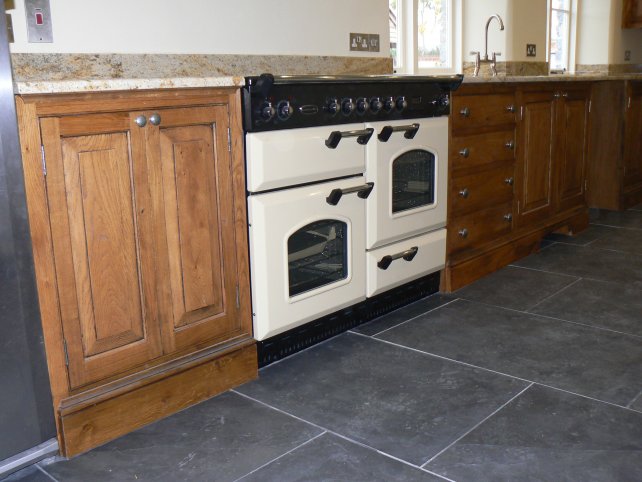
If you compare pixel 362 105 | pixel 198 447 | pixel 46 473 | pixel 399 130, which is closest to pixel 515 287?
pixel 399 130

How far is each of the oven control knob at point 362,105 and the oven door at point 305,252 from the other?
23 cm

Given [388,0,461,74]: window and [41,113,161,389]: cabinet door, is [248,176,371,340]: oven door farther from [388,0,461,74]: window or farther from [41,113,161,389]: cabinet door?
[388,0,461,74]: window

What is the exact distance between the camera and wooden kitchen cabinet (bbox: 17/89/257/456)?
1.51 m

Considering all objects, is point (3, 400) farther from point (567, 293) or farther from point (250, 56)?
point (567, 293)

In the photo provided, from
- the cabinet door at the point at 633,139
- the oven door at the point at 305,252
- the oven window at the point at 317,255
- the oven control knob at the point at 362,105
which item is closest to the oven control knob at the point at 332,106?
the oven control knob at the point at 362,105

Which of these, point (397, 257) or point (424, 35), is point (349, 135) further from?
point (424, 35)

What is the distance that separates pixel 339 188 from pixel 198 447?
3.08 ft

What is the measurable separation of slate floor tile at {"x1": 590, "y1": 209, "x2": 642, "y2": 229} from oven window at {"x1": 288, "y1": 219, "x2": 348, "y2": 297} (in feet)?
8.03

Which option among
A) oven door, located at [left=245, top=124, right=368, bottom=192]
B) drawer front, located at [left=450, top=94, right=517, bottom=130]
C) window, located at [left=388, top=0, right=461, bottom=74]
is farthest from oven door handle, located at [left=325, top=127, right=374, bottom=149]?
window, located at [left=388, top=0, right=461, bottom=74]

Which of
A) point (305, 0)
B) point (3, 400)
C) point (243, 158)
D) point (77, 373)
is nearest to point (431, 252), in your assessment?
point (243, 158)

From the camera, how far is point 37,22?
6.89ft

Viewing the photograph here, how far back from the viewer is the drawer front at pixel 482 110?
2.71 meters

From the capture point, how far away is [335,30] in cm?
315

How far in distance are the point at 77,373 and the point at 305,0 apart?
80.2 inches
